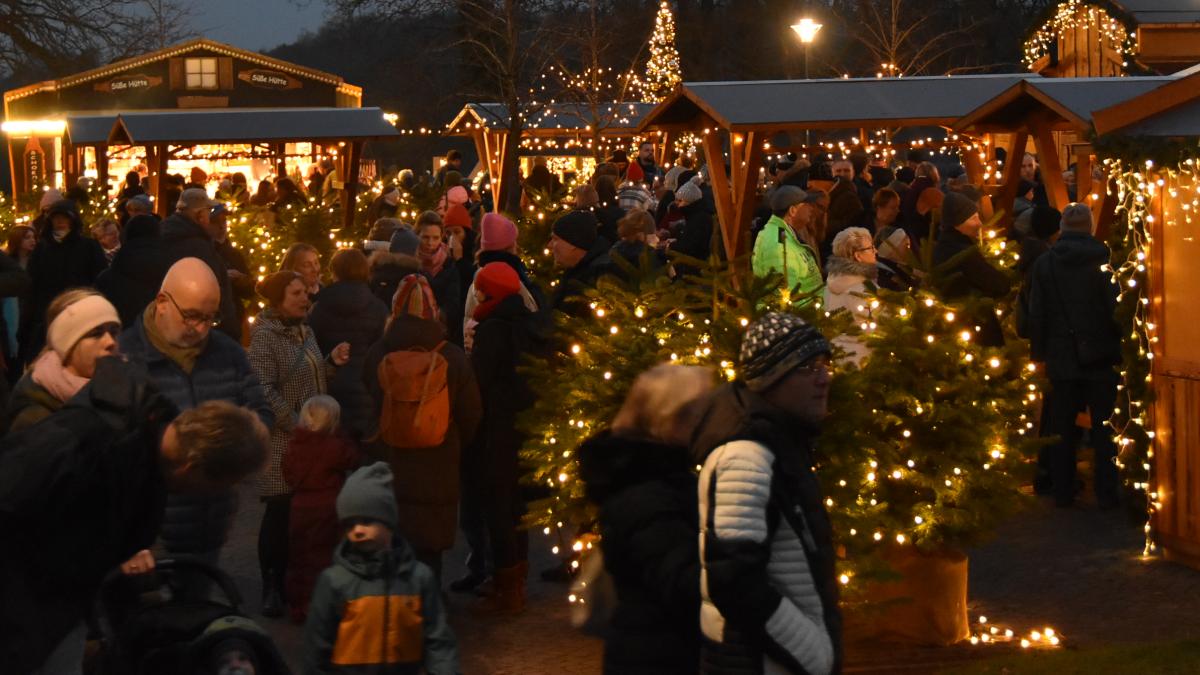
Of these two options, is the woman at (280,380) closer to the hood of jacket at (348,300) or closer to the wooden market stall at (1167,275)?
the hood of jacket at (348,300)

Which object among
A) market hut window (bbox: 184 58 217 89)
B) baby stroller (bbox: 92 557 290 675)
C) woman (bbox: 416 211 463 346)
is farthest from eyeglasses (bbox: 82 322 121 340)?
market hut window (bbox: 184 58 217 89)

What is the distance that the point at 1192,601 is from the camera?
9.57 meters

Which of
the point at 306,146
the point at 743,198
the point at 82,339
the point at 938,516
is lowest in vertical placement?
the point at 938,516

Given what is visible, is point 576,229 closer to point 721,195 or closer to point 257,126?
point 721,195

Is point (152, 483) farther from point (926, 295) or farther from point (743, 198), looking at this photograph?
point (743, 198)

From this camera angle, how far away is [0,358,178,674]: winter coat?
4.38 metres

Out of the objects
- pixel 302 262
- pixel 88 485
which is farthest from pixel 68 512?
pixel 302 262

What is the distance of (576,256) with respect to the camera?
1047 cm

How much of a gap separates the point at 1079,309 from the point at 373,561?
657 centimetres

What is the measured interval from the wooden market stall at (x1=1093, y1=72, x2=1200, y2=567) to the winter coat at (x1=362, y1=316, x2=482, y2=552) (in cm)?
401

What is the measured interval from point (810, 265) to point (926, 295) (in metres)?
4.10

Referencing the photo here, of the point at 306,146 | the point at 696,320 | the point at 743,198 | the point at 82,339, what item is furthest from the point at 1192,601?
the point at 306,146

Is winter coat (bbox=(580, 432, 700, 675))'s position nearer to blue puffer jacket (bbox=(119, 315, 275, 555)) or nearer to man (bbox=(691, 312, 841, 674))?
man (bbox=(691, 312, 841, 674))

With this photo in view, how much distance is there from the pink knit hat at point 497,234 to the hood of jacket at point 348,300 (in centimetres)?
90
